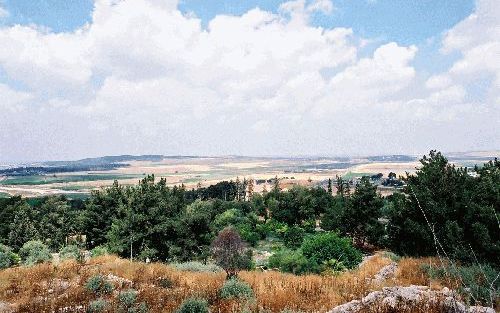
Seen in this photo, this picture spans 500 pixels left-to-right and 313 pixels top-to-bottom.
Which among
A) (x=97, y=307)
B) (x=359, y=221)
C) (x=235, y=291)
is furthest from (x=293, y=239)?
(x=97, y=307)

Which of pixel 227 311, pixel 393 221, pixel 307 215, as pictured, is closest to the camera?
pixel 227 311

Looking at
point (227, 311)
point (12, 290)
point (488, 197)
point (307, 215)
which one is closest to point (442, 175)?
point (488, 197)

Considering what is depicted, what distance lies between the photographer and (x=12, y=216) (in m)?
66.8

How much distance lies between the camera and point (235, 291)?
10.2 metres

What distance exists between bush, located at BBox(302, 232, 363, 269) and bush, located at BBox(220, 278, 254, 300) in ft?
67.9

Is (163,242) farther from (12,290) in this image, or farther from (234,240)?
(12,290)

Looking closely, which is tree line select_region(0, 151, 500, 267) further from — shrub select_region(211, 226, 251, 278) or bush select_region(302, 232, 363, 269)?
shrub select_region(211, 226, 251, 278)

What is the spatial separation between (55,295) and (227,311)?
5.71 m

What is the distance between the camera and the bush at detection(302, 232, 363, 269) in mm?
30959

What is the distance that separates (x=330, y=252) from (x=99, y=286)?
77.7ft

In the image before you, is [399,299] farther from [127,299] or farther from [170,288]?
[170,288]

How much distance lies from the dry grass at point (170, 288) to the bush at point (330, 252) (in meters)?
16.4

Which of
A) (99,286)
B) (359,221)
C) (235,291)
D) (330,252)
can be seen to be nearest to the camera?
(235,291)

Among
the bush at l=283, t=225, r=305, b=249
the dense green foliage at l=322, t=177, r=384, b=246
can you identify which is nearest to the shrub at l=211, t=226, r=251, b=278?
the dense green foliage at l=322, t=177, r=384, b=246
